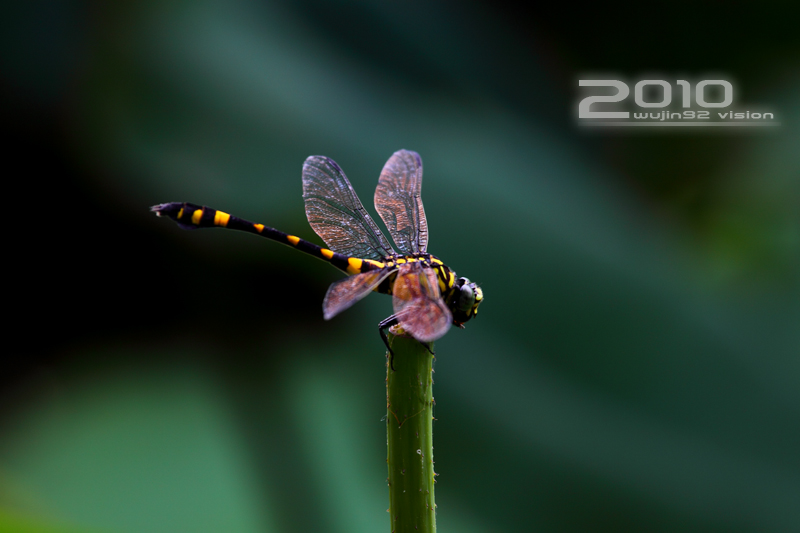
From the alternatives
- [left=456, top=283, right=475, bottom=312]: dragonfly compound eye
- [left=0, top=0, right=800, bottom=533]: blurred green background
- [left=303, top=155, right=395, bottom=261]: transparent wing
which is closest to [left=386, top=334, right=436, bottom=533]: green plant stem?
[left=456, top=283, right=475, bottom=312]: dragonfly compound eye

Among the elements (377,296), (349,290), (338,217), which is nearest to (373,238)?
(338,217)

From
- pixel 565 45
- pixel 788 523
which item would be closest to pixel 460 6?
pixel 565 45

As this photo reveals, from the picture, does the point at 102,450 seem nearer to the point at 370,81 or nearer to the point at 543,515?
the point at 543,515

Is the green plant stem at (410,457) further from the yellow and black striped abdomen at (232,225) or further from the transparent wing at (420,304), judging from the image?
the yellow and black striped abdomen at (232,225)

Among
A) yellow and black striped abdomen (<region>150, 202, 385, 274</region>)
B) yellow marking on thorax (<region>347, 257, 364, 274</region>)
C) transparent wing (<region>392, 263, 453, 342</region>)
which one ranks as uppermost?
yellow and black striped abdomen (<region>150, 202, 385, 274</region>)

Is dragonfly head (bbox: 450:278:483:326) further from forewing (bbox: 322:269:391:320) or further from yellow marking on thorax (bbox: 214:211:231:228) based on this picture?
yellow marking on thorax (bbox: 214:211:231:228)

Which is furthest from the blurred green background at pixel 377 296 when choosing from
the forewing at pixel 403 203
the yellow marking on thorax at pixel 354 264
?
the yellow marking on thorax at pixel 354 264
